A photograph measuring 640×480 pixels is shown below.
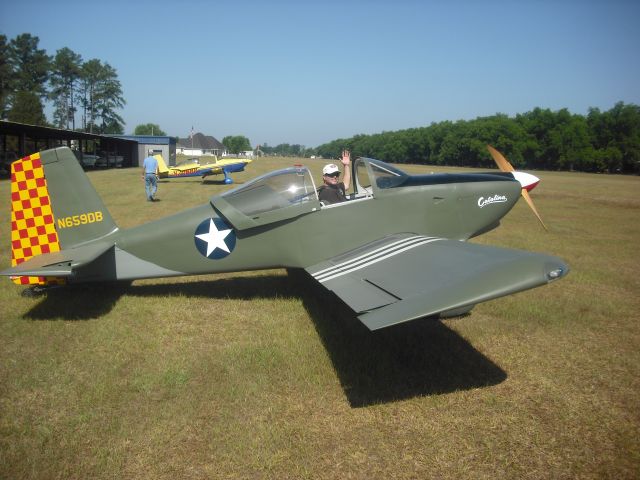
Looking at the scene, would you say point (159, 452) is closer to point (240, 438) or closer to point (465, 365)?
point (240, 438)

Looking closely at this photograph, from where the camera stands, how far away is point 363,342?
452cm

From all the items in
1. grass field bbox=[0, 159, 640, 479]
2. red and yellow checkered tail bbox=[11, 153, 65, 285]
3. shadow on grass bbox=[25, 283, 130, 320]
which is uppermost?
red and yellow checkered tail bbox=[11, 153, 65, 285]

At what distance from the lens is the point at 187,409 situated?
332 centimetres

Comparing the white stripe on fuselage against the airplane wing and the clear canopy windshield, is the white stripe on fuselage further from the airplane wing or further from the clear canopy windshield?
the clear canopy windshield

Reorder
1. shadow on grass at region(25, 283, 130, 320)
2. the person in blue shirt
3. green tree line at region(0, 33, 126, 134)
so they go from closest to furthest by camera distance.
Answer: shadow on grass at region(25, 283, 130, 320)
the person in blue shirt
green tree line at region(0, 33, 126, 134)

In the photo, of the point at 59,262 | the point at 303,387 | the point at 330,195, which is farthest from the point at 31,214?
the point at 303,387

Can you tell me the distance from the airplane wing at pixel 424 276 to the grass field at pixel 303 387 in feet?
2.75

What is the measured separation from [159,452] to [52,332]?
2.55m

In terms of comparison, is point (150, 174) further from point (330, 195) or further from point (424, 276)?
point (424, 276)

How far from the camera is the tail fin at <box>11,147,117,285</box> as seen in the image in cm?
499

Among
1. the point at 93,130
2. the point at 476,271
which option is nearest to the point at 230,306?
the point at 476,271

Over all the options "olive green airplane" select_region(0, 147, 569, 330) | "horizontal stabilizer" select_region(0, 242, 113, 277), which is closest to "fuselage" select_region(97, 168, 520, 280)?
"olive green airplane" select_region(0, 147, 569, 330)

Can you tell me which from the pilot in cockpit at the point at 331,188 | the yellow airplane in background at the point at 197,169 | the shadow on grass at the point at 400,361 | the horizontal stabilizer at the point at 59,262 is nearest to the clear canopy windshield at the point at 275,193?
the pilot in cockpit at the point at 331,188

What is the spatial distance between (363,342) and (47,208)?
409 centimetres
